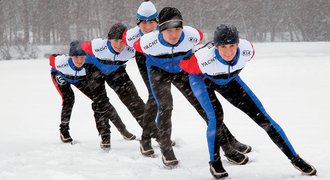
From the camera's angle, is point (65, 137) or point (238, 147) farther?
point (65, 137)

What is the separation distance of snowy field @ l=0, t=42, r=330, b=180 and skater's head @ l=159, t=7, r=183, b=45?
1693 millimetres

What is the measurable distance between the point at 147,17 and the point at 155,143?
217cm

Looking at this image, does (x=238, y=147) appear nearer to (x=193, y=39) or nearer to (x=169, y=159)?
(x=169, y=159)

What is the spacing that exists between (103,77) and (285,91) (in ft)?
29.7

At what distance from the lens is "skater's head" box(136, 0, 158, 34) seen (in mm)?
5781

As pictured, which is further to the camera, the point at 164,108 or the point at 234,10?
the point at 234,10

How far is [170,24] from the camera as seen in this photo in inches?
194

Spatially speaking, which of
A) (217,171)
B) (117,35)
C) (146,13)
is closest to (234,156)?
(217,171)

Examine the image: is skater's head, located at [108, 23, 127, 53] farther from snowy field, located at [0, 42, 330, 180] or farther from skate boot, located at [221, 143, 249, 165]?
skate boot, located at [221, 143, 249, 165]

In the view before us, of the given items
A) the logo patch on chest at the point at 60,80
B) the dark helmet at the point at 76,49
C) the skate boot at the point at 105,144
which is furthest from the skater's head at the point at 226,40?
the logo patch on chest at the point at 60,80

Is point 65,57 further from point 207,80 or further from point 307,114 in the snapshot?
point 307,114

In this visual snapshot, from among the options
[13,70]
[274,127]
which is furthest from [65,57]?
[13,70]

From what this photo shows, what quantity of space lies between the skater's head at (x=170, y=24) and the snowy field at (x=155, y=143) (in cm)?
169

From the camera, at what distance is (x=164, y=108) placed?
17.3ft
